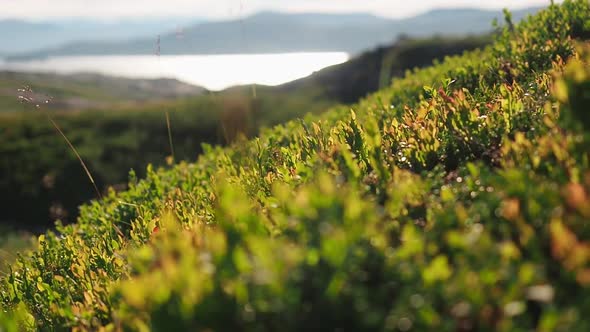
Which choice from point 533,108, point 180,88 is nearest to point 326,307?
point 533,108

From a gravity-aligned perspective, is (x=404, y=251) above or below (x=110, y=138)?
above

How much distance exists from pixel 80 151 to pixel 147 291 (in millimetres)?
22888

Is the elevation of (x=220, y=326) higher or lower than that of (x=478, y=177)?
lower

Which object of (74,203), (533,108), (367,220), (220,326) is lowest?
(74,203)

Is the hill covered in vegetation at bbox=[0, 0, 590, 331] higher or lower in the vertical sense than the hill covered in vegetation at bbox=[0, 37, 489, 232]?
higher

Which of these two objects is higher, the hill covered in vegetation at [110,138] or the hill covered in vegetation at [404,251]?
the hill covered in vegetation at [404,251]

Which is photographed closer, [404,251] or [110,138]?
[404,251]

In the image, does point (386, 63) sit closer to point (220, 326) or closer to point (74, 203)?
point (74, 203)

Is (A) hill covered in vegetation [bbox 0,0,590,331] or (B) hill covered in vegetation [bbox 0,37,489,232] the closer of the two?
(A) hill covered in vegetation [bbox 0,0,590,331]

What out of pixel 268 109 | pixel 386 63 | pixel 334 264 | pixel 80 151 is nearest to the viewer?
pixel 334 264

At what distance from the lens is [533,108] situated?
13.9 feet

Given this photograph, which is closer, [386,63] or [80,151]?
[80,151]

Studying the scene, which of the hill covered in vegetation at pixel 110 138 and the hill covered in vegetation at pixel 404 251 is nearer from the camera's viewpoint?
the hill covered in vegetation at pixel 404 251

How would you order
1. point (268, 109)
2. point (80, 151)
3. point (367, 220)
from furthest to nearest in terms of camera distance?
1. point (268, 109)
2. point (80, 151)
3. point (367, 220)
